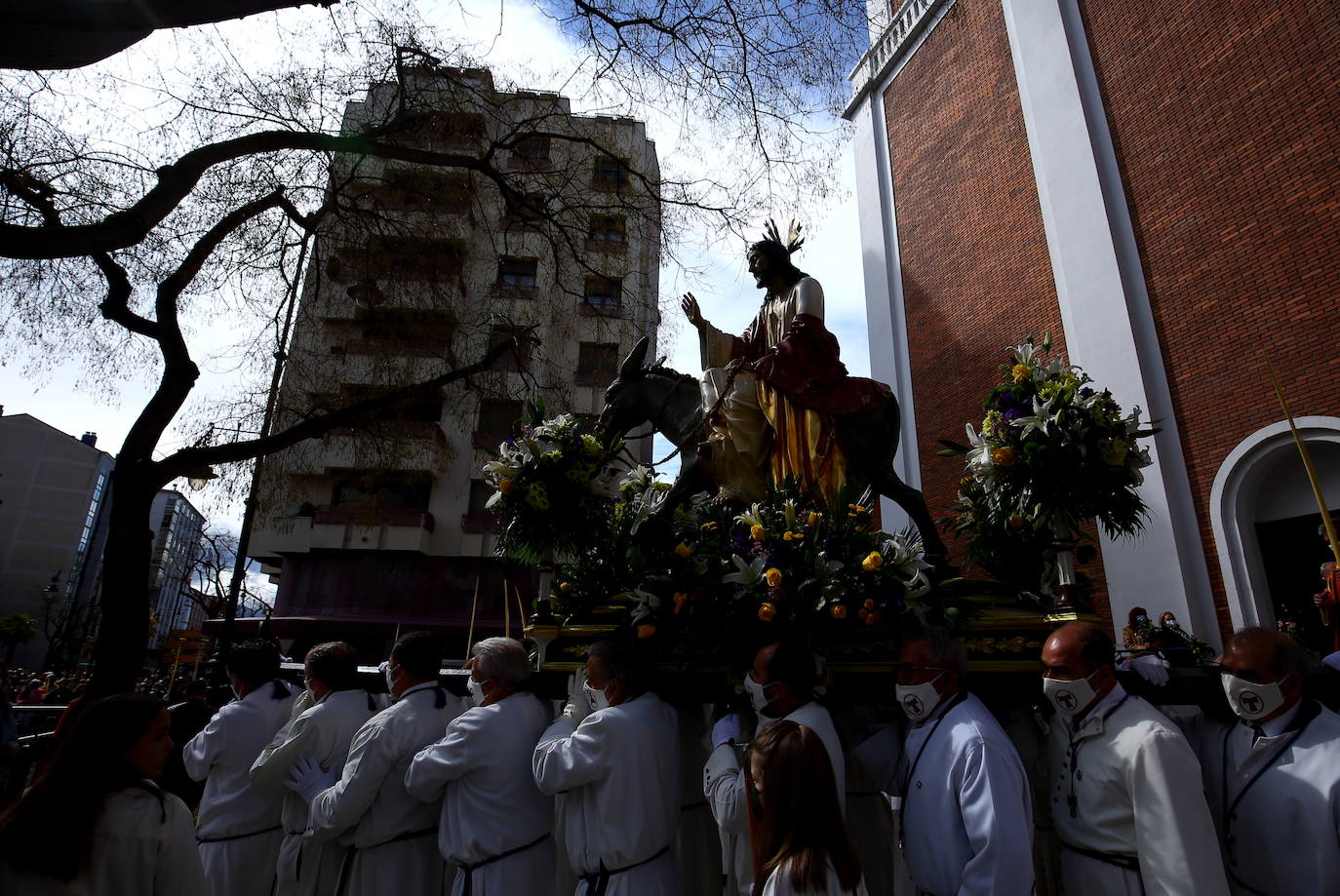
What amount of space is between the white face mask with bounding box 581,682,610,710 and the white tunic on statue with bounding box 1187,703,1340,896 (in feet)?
8.38

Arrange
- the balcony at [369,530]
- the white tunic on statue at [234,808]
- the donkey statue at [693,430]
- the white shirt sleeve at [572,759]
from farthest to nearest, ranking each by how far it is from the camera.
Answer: the balcony at [369,530], the donkey statue at [693,430], the white tunic on statue at [234,808], the white shirt sleeve at [572,759]

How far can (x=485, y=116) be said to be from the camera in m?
10.2

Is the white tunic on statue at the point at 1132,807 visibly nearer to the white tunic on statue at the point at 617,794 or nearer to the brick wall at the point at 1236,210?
the white tunic on statue at the point at 617,794

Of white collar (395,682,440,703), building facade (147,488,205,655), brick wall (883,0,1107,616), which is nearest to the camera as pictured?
white collar (395,682,440,703)

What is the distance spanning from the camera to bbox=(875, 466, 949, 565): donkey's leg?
17.2 feet

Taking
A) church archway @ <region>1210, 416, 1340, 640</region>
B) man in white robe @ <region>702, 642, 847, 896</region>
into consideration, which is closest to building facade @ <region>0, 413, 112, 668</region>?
man in white robe @ <region>702, 642, 847, 896</region>

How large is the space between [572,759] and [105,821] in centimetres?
167

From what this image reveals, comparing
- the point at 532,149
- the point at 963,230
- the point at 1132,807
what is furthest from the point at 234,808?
A: the point at 963,230

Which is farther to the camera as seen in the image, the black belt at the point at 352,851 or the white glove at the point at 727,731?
the black belt at the point at 352,851

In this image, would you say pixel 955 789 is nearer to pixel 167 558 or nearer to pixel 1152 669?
pixel 1152 669

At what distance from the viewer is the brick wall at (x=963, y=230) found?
43.2 feet

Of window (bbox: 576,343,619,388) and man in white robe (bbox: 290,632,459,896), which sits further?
window (bbox: 576,343,619,388)

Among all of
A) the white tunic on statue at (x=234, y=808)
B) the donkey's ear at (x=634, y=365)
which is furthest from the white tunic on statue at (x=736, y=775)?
the donkey's ear at (x=634, y=365)

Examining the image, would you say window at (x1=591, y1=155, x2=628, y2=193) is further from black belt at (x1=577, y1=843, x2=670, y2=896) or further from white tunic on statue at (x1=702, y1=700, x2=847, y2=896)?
black belt at (x1=577, y1=843, x2=670, y2=896)
